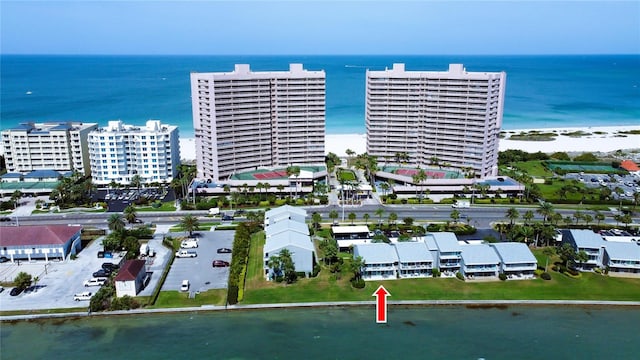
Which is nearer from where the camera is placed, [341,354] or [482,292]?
[341,354]

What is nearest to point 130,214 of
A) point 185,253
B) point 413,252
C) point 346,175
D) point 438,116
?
point 185,253

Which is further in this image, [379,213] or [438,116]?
[438,116]

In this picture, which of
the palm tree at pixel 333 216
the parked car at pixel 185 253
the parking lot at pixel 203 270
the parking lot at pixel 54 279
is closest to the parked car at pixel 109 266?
the parking lot at pixel 54 279

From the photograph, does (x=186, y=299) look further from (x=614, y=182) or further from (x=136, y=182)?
(x=614, y=182)

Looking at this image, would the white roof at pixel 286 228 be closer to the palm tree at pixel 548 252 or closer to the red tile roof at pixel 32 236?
the red tile roof at pixel 32 236

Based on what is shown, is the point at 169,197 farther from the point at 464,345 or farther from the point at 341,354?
the point at 464,345

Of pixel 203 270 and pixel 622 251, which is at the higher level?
pixel 622 251

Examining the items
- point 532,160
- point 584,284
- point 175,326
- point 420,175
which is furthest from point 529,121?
point 175,326
